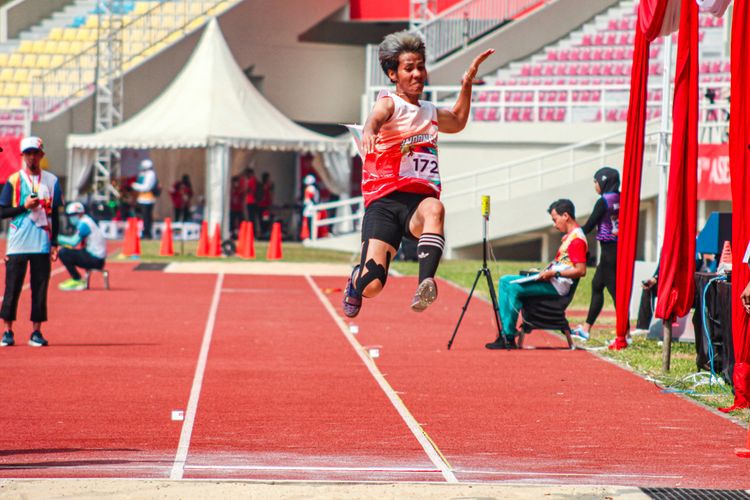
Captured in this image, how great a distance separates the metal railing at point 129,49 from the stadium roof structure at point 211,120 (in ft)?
17.1

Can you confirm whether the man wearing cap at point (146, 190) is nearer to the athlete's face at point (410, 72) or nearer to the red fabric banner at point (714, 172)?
the red fabric banner at point (714, 172)

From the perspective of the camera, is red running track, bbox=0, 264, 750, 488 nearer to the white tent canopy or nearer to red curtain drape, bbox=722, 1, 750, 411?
red curtain drape, bbox=722, 1, 750, 411

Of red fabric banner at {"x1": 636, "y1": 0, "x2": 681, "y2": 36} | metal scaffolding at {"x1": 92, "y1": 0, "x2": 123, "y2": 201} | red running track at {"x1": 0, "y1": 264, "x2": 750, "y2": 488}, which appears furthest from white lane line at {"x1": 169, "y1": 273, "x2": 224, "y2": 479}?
metal scaffolding at {"x1": 92, "y1": 0, "x2": 123, "y2": 201}

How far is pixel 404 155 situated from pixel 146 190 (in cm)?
2546

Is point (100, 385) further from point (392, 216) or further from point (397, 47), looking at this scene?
point (397, 47)

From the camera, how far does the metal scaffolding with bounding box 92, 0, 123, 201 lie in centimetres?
3394

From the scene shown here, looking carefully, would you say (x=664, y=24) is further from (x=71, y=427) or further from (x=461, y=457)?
(x=71, y=427)

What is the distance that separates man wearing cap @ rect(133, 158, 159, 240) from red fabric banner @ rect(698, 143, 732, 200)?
1442 centimetres

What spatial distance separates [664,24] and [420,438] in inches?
194

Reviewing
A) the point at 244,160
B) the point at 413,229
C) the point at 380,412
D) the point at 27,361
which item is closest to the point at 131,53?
Answer: the point at 244,160

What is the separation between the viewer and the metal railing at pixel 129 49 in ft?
120

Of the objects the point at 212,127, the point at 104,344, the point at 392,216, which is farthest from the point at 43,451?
the point at 212,127

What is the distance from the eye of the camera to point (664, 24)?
477 inches

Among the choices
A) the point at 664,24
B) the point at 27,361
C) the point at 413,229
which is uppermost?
the point at 664,24
